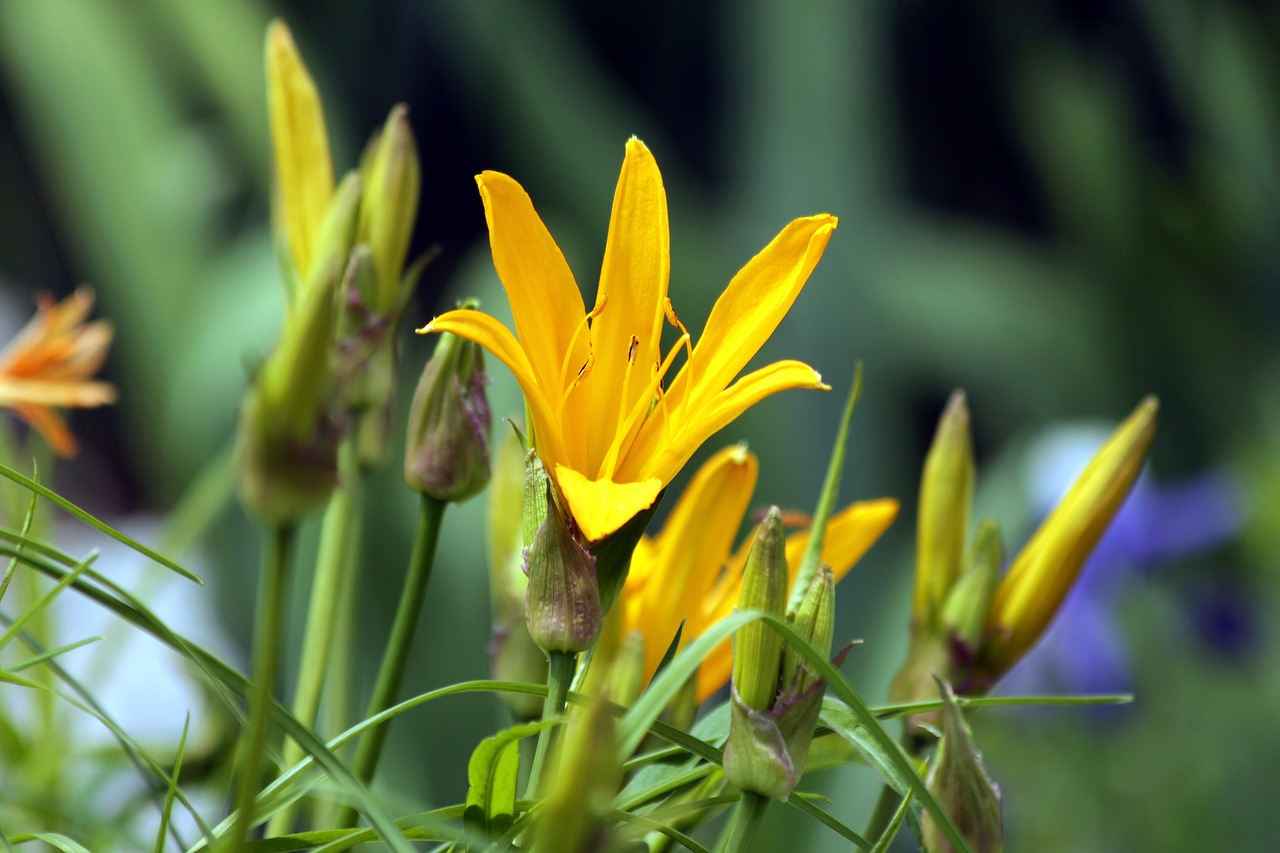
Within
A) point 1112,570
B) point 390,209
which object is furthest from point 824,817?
point 1112,570

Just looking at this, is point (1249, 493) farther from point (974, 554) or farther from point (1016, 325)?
point (974, 554)

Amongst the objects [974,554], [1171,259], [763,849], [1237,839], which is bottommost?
[1237,839]

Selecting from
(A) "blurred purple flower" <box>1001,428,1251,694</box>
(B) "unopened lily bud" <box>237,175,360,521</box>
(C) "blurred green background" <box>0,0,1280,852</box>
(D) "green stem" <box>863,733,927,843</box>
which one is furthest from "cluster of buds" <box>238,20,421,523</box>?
(A) "blurred purple flower" <box>1001,428,1251,694</box>

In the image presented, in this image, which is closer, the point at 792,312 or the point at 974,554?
the point at 974,554

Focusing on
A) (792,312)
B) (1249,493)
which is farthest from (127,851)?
(1249,493)

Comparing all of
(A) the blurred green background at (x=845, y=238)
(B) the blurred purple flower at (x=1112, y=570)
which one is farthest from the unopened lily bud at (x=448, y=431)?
(B) the blurred purple flower at (x=1112, y=570)

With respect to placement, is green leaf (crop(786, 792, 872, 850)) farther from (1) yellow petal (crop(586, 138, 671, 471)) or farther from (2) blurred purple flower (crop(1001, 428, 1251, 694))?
(2) blurred purple flower (crop(1001, 428, 1251, 694))

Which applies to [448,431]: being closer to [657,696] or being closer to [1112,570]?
[657,696]
